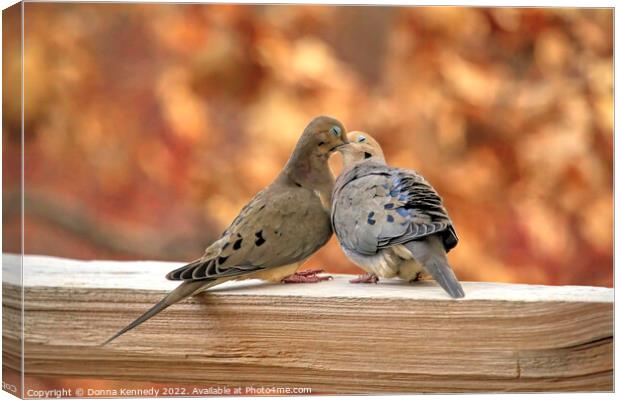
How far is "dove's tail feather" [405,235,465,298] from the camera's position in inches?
173

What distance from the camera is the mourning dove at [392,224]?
4410mm

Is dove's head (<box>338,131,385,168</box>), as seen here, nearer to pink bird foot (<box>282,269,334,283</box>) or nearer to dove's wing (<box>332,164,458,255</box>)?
dove's wing (<box>332,164,458,255</box>)

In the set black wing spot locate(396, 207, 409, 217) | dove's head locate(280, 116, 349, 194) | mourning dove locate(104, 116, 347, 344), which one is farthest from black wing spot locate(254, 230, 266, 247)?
black wing spot locate(396, 207, 409, 217)

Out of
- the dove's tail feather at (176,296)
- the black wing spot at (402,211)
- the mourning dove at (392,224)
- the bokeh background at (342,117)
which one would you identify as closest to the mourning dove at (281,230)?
the dove's tail feather at (176,296)

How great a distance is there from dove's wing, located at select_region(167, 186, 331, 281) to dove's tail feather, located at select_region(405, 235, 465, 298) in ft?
1.51

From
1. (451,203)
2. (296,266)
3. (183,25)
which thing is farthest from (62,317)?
(451,203)

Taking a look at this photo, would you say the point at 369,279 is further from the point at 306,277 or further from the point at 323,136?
the point at 323,136

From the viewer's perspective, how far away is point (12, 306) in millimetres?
4746

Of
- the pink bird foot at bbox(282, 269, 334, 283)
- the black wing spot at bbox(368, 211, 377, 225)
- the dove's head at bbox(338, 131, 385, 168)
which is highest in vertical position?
the dove's head at bbox(338, 131, 385, 168)

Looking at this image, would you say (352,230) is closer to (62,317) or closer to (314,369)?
(314,369)

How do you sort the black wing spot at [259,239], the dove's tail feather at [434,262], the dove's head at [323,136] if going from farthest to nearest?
the dove's head at [323,136], the black wing spot at [259,239], the dove's tail feather at [434,262]

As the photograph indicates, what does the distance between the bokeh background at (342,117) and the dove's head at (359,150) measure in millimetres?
224

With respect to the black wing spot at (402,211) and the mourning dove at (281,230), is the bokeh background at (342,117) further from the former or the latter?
the black wing spot at (402,211)

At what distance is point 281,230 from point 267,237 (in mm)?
63
